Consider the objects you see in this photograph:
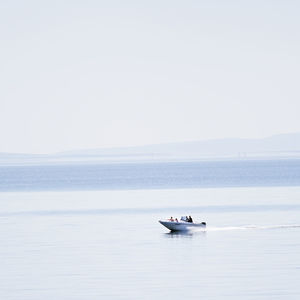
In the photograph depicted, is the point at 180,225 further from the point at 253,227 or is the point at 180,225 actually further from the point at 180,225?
the point at 253,227

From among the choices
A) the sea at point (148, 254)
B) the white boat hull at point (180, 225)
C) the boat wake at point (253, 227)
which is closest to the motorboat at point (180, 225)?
the white boat hull at point (180, 225)

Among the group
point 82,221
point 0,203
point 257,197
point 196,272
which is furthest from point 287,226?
point 0,203

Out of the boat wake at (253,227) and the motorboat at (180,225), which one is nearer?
the motorboat at (180,225)

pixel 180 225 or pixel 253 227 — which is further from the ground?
pixel 253 227

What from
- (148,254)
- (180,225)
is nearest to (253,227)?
(180,225)

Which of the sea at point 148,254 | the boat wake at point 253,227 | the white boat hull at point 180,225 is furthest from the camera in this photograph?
the boat wake at point 253,227

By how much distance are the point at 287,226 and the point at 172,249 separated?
18471 mm

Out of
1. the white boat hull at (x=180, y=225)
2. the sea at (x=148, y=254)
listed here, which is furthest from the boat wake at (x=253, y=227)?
the white boat hull at (x=180, y=225)

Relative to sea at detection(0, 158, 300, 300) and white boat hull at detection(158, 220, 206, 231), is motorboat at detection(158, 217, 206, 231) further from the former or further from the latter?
sea at detection(0, 158, 300, 300)

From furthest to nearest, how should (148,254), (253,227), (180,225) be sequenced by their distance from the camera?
(253,227) → (180,225) → (148,254)

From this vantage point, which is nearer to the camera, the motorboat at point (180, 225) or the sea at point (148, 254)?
the sea at point (148, 254)

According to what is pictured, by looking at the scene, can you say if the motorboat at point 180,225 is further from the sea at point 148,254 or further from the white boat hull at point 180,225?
the sea at point 148,254

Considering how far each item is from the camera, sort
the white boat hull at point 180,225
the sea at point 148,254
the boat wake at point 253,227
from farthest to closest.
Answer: the boat wake at point 253,227 → the white boat hull at point 180,225 → the sea at point 148,254

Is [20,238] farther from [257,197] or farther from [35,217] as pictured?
[257,197]
